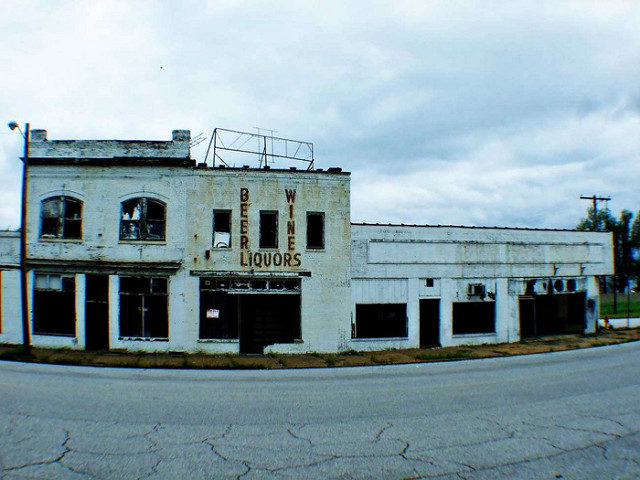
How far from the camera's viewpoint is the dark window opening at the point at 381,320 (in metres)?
19.0

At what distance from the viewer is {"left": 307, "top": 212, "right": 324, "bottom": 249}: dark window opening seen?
18984 mm

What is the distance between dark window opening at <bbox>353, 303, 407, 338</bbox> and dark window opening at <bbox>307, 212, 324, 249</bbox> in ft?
11.1

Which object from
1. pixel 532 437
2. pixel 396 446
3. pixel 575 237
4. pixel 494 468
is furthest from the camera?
pixel 575 237

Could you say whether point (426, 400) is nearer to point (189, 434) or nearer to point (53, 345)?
point (189, 434)

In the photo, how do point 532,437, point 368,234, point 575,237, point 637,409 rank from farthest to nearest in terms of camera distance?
point 575,237, point 368,234, point 637,409, point 532,437

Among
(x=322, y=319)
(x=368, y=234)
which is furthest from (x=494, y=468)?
(x=368, y=234)

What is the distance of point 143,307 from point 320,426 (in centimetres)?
1273

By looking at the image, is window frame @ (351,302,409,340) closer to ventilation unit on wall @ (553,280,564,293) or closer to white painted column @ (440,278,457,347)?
white painted column @ (440,278,457,347)

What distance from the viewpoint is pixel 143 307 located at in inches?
709

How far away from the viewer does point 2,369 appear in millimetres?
13398

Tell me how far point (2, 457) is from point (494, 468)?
701 centimetres

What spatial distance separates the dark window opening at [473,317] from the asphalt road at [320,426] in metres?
7.73

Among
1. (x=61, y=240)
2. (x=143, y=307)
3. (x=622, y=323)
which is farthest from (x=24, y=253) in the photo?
(x=622, y=323)

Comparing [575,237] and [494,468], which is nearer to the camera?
[494,468]
